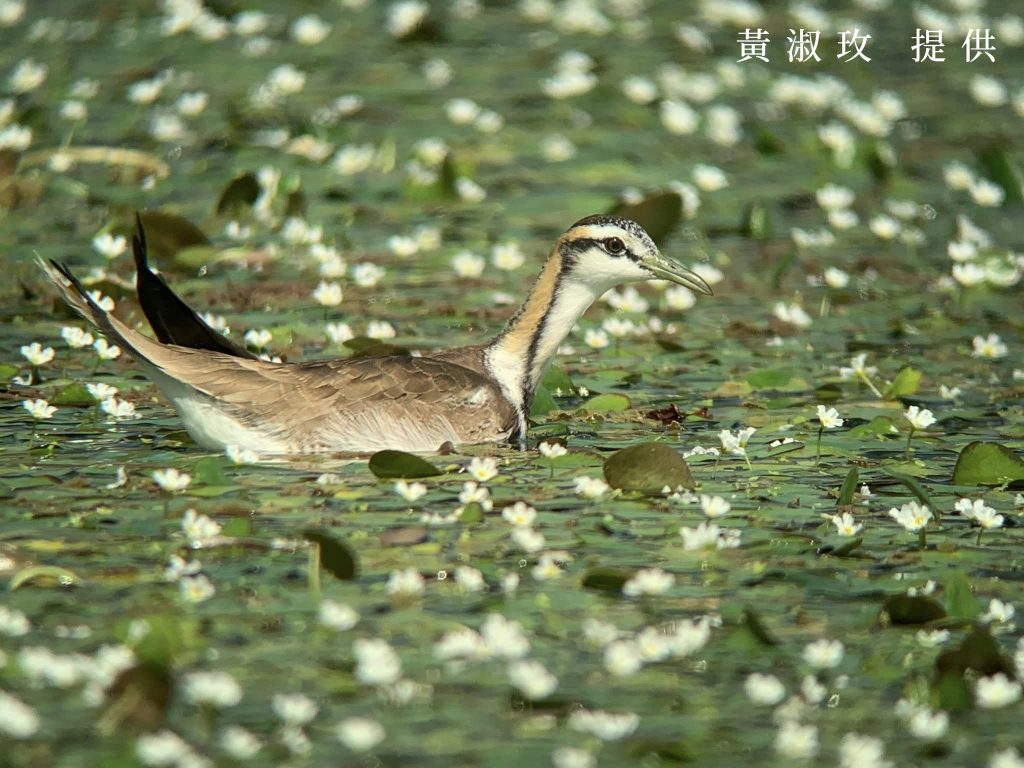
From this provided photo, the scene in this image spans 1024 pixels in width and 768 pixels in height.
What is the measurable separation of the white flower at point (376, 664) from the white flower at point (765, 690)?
133 centimetres

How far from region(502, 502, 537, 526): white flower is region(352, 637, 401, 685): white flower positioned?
159cm

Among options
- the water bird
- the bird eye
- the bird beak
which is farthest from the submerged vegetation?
the bird eye

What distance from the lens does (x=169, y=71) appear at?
18.0 meters

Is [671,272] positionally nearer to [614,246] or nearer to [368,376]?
[614,246]

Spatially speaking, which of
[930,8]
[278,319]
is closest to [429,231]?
[278,319]

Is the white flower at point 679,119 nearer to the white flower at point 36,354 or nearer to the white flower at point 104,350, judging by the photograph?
the white flower at point 104,350

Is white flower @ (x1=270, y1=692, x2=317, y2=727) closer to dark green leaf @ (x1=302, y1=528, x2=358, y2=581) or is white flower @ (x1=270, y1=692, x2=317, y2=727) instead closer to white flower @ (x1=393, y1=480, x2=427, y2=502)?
dark green leaf @ (x1=302, y1=528, x2=358, y2=581)

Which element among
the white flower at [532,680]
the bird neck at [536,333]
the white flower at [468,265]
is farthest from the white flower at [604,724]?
the white flower at [468,265]

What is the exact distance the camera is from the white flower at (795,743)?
20.7 feet

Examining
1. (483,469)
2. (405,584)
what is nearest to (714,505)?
(483,469)

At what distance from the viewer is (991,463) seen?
9.30 metres

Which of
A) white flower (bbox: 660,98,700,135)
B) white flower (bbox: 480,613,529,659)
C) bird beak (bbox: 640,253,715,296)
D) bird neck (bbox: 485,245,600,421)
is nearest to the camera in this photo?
white flower (bbox: 480,613,529,659)

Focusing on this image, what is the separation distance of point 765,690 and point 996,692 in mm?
876

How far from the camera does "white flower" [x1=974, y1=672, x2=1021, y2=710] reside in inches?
265
